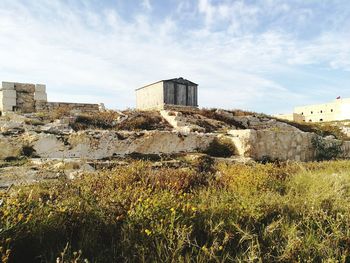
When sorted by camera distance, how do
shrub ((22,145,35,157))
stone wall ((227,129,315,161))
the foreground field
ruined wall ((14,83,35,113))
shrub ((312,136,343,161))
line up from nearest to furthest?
the foreground field → shrub ((22,145,35,157)) → stone wall ((227,129,315,161)) → shrub ((312,136,343,161)) → ruined wall ((14,83,35,113))

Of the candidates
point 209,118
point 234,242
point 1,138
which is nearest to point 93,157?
point 1,138

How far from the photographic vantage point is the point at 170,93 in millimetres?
24109

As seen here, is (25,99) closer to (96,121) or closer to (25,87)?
(25,87)

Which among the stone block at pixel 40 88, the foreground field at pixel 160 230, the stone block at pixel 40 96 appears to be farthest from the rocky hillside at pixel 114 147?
the stone block at pixel 40 88

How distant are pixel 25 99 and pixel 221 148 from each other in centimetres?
1298

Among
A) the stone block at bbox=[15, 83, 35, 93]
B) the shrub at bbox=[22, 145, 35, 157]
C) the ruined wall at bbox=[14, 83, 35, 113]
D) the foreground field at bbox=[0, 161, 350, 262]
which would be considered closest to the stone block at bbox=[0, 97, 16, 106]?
the ruined wall at bbox=[14, 83, 35, 113]

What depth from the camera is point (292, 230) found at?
333cm

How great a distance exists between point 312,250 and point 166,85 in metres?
21.2

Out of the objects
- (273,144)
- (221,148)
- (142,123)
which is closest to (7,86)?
(142,123)

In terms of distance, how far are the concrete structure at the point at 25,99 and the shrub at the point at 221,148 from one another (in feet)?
31.1

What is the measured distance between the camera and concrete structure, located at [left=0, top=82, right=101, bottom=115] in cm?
1692

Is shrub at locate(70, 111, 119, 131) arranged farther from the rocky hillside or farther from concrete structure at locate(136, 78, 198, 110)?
concrete structure at locate(136, 78, 198, 110)

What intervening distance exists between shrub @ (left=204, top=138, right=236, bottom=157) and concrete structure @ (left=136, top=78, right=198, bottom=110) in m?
13.5

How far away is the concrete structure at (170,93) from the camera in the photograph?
23797mm
